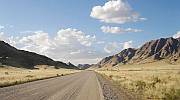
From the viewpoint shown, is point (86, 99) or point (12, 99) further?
point (86, 99)

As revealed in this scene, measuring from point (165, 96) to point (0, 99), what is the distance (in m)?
8.95

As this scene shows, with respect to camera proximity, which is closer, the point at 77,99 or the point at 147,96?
the point at 77,99

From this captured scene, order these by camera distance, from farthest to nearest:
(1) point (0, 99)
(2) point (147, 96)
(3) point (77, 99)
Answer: (2) point (147, 96) → (3) point (77, 99) → (1) point (0, 99)

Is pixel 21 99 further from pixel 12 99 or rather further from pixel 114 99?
pixel 114 99

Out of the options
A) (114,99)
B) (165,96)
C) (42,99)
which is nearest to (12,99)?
(42,99)

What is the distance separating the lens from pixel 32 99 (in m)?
17.6

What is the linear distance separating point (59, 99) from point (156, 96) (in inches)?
230

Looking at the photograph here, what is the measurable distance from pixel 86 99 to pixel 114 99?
72.4 inches

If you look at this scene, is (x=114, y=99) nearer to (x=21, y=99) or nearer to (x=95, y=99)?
(x=95, y=99)

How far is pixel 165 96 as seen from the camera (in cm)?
1800

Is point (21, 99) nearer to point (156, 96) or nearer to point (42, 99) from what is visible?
point (42, 99)

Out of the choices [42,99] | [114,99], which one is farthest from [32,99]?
[114,99]

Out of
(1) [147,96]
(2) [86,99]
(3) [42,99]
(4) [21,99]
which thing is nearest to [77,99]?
(2) [86,99]

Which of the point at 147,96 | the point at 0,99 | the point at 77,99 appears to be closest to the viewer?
the point at 0,99
